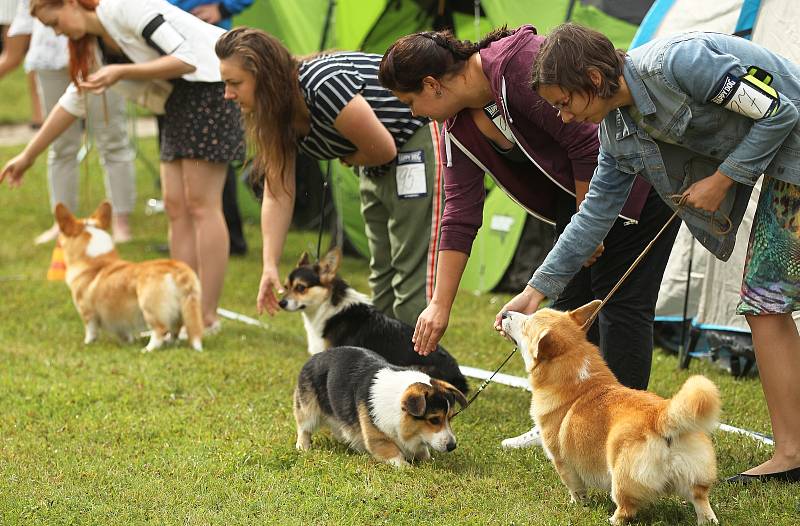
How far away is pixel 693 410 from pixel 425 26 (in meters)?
5.41

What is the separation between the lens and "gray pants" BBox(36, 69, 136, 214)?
25.0 ft


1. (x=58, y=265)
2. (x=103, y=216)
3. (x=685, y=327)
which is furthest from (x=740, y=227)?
(x=58, y=265)

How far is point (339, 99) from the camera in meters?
4.11

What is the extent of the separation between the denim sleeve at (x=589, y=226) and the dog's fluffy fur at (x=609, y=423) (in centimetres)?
11

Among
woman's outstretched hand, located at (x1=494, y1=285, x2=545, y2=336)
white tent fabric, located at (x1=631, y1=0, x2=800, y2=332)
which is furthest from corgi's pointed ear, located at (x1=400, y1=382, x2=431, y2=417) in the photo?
white tent fabric, located at (x1=631, y1=0, x2=800, y2=332)

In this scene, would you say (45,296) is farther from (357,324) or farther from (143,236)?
(357,324)

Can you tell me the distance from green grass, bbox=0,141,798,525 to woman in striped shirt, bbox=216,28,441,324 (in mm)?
667

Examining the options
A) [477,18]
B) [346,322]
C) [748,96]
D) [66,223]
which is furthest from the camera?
[477,18]

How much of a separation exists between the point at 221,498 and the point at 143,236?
19.0ft

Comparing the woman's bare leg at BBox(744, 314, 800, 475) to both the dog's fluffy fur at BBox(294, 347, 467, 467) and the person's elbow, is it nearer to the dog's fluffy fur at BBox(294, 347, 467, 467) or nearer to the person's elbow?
the dog's fluffy fur at BBox(294, 347, 467, 467)

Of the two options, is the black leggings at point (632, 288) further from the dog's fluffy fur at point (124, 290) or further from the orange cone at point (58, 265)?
the orange cone at point (58, 265)

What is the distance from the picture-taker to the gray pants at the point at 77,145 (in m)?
7.63

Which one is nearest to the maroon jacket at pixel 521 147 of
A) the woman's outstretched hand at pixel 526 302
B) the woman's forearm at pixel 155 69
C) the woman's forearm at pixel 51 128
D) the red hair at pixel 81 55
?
the woman's outstretched hand at pixel 526 302

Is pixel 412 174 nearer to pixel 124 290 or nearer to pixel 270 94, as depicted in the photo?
pixel 270 94
